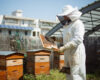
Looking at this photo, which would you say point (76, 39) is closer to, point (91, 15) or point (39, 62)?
point (39, 62)

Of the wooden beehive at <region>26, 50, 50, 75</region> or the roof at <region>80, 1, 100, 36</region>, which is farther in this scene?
the roof at <region>80, 1, 100, 36</region>

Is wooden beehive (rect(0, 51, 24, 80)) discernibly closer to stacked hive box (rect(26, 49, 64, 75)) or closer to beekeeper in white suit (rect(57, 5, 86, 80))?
stacked hive box (rect(26, 49, 64, 75))

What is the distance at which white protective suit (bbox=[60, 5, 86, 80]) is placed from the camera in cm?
281

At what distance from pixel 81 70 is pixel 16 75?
2.84m

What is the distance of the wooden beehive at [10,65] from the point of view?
15.5ft

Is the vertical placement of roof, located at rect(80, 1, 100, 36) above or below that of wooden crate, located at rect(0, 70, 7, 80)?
above

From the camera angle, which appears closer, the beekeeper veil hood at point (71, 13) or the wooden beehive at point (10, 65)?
the beekeeper veil hood at point (71, 13)

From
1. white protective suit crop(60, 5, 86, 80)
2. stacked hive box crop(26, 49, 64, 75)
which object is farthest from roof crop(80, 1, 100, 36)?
white protective suit crop(60, 5, 86, 80)

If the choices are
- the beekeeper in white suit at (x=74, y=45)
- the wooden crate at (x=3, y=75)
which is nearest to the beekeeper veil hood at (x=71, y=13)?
the beekeeper in white suit at (x=74, y=45)

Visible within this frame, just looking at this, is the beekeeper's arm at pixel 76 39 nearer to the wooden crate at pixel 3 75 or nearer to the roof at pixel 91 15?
the wooden crate at pixel 3 75

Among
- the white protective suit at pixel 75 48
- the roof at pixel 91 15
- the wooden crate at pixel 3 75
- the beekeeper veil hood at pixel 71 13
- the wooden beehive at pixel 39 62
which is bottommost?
the wooden crate at pixel 3 75

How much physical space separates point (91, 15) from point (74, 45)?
558 cm

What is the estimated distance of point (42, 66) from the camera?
531cm

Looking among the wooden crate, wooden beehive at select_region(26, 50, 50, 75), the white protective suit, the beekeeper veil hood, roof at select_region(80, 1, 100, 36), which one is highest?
roof at select_region(80, 1, 100, 36)
